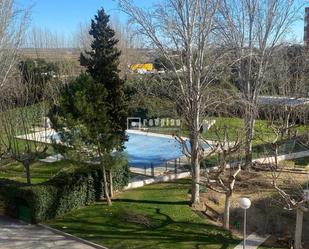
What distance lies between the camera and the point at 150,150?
32.8 meters

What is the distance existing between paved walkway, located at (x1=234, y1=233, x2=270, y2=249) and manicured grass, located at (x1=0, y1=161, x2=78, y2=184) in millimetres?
11036

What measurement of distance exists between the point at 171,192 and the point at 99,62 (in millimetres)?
7517

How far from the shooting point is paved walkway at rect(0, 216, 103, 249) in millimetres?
15741

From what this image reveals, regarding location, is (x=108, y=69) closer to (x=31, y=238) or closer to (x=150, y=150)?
(x=31, y=238)

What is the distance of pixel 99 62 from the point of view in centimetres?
2027

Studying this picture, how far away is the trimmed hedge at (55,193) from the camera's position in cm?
1791

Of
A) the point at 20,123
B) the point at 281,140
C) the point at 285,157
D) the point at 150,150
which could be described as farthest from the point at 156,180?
the point at 20,123

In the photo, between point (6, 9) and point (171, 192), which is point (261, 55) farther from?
point (6, 9)

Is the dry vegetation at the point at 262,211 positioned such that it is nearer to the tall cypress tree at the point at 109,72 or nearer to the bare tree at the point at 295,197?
the bare tree at the point at 295,197

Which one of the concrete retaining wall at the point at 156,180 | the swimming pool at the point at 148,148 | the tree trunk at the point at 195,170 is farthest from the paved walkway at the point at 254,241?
the swimming pool at the point at 148,148

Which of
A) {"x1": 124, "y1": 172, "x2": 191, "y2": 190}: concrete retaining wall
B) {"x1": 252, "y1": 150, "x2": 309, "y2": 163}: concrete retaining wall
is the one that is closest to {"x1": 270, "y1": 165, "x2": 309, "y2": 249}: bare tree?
{"x1": 252, "y1": 150, "x2": 309, "y2": 163}: concrete retaining wall

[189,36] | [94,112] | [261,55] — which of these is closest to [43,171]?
[94,112]

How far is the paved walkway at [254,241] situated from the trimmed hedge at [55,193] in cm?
745

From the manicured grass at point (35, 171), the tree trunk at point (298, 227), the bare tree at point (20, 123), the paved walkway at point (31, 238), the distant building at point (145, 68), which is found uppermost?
the distant building at point (145, 68)
